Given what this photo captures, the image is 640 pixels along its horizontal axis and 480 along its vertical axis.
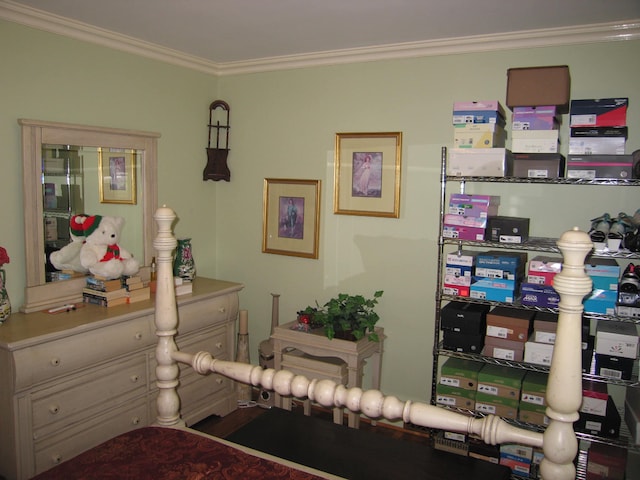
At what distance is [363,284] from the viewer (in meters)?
3.45

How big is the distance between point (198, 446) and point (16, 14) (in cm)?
→ 237

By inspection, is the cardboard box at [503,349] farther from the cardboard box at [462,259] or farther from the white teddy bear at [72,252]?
the white teddy bear at [72,252]

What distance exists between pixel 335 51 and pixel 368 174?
2.73 feet

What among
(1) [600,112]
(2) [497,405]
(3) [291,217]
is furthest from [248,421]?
(1) [600,112]

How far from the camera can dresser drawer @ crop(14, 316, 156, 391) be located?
2.30 m

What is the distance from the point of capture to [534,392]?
2.61m

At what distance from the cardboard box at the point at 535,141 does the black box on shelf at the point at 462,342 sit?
101 centimetres

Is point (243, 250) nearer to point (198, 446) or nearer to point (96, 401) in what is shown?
point (96, 401)

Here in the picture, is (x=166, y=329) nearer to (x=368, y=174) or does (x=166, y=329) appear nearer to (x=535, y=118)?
(x=368, y=174)

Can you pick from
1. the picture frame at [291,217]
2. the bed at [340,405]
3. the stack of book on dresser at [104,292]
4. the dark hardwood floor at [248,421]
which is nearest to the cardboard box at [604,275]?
the bed at [340,405]

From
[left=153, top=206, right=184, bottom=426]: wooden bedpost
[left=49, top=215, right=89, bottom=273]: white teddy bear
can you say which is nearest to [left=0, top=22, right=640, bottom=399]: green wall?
[left=49, top=215, right=89, bottom=273]: white teddy bear

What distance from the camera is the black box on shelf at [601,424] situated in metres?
2.44

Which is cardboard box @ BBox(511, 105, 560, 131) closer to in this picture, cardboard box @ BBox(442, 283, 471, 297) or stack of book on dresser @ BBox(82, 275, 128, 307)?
cardboard box @ BBox(442, 283, 471, 297)

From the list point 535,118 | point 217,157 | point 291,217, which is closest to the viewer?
point 535,118
